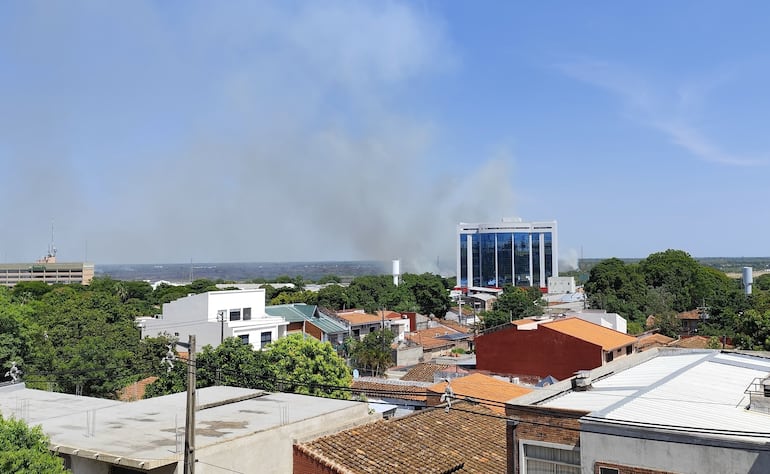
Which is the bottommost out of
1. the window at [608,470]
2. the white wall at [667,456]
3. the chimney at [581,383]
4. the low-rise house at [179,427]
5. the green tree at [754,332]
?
the green tree at [754,332]

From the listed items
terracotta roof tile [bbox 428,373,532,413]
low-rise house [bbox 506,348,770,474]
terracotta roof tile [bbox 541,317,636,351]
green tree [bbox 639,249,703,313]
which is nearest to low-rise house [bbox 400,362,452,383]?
terracotta roof tile [bbox 541,317,636,351]

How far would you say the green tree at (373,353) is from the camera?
152 feet

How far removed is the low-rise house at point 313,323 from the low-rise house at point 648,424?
4300 centimetres

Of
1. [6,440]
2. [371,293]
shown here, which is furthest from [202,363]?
[371,293]

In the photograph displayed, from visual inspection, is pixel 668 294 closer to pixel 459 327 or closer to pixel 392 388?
pixel 459 327

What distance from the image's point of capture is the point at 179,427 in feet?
46.7

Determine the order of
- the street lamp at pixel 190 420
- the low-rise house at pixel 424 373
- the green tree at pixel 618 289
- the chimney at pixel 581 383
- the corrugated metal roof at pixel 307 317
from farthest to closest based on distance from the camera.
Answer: the green tree at pixel 618 289
the corrugated metal roof at pixel 307 317
the low-rise house at pixel 424 373
the chimney at pixel 581 383
the street lamp at pixel 190 420

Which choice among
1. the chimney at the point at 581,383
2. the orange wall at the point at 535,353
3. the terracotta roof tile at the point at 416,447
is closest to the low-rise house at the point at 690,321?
the orange wall at the point at 535,353

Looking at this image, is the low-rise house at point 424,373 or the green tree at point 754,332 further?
the green tree at point 754,332

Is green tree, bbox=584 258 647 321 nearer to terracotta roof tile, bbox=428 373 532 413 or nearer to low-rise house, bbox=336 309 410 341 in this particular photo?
low-rise house, bbox=336 309 410 341

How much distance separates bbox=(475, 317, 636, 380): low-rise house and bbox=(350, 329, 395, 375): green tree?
10.7m

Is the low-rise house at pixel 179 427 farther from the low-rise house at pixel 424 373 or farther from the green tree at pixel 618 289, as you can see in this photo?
the green tree at pixel 618 289

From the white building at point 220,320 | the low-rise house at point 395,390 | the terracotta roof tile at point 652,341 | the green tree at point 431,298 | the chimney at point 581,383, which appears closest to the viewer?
the chimney at point 581,383

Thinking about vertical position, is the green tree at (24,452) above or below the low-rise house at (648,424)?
below
